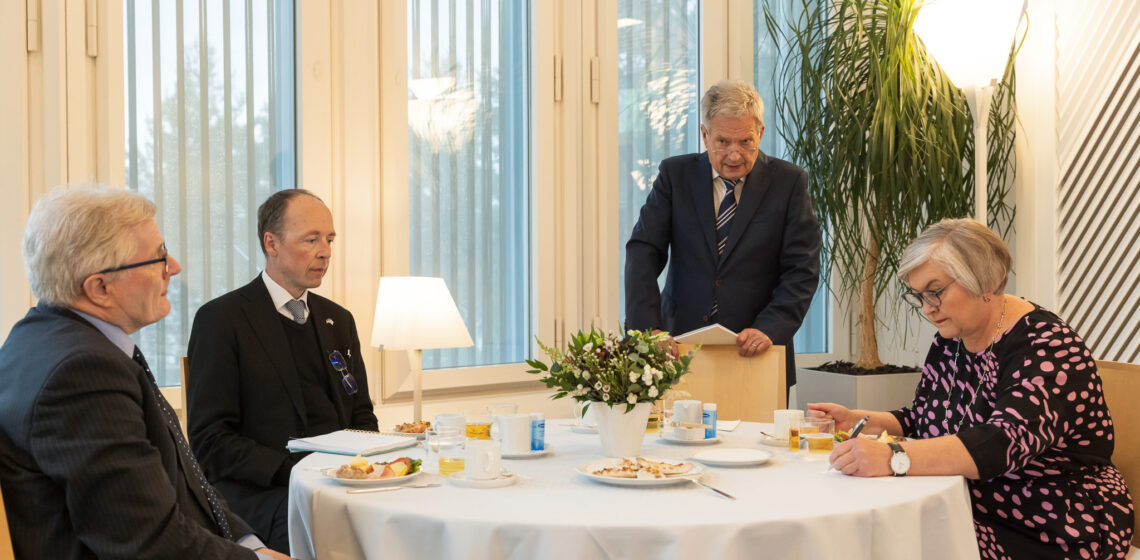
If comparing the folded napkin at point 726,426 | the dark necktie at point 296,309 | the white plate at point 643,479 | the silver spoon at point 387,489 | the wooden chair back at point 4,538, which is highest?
the dark necktie at point 296,309

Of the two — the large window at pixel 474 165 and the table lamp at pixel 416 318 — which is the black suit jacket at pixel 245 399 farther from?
the large window at pixel 474 165

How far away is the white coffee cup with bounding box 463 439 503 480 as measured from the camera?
186cm

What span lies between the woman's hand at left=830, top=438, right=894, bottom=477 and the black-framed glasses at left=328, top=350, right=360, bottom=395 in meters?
1.59

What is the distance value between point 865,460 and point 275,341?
170cm

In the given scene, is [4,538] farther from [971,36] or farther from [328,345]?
[971,36]

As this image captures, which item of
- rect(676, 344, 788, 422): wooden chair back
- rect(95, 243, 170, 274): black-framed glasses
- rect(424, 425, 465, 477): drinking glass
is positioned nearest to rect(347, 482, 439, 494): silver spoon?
rect(424, 425, 465, 477): drinking glass

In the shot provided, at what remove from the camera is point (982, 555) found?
216 centimetres

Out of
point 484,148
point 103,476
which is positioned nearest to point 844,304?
point 484,148

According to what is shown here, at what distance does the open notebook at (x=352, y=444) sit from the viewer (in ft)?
7.11

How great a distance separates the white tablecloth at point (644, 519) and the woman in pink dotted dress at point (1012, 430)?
0.29 ft

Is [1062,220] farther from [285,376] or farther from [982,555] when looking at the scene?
[285,376]

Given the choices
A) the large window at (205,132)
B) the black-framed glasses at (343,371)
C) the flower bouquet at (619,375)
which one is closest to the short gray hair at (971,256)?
the flower bouquet at (619,375)

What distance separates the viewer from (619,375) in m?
2.07

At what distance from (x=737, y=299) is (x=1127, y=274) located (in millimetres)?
1627
